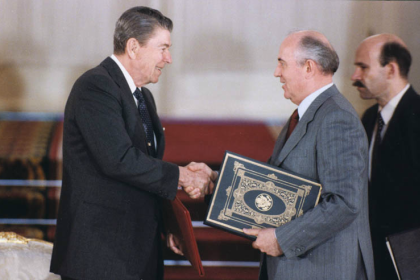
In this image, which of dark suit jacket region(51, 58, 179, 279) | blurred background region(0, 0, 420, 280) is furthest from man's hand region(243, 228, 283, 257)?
blurred background region(0, 0, 420, 280)

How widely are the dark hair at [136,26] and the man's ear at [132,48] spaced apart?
0.04 ft

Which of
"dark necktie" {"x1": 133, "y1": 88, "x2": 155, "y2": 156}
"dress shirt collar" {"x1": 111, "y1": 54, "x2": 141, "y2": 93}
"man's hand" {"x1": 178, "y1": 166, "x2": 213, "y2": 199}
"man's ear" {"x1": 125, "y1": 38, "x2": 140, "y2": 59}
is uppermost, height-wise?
"man's ear" {"x1": 125, "y1": 38, "x2": 140, "y2": 59}

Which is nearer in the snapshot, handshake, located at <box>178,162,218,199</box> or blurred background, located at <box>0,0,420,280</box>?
handshake, located at <box>178,162,218,199</box>

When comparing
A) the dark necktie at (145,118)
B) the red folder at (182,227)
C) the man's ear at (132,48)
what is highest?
the man's ear at (132,48)

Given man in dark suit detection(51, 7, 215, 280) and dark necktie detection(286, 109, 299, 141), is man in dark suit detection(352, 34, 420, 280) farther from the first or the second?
man in dark suit detection(51, 7, 215, 280)

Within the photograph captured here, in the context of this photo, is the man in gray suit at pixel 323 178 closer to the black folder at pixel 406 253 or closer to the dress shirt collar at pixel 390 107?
the black folder at pixel 406 253

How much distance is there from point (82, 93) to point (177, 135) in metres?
2.28

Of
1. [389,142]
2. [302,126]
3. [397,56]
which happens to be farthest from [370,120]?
[302,126]

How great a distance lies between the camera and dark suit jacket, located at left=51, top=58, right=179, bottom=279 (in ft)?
5.48

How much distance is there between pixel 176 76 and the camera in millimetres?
4176

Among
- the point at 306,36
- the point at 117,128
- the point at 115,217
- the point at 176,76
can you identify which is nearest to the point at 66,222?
the point at 115,217

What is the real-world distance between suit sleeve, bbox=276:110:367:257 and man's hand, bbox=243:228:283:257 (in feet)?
0.08

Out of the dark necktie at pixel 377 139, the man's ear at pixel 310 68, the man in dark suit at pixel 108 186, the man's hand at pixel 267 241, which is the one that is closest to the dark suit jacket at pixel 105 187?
the man in dark suit at pixel 108 186

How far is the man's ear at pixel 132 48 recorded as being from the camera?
190cm
